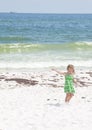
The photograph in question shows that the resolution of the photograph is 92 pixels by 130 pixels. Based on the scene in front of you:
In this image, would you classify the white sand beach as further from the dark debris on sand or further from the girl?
the girl

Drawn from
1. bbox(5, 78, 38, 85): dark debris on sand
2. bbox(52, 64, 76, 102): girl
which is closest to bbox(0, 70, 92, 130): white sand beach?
bbox(5, 78, 38, 85): dark debris on sand

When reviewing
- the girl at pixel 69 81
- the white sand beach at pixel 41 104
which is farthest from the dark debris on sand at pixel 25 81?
the girl at pixel 69 81

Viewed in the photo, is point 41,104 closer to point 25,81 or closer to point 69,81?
point 69,81

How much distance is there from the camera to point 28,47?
30.2 meters

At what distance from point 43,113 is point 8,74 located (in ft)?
24.3

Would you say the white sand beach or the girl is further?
the girl

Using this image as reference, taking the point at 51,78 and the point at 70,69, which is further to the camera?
the point at 51,78

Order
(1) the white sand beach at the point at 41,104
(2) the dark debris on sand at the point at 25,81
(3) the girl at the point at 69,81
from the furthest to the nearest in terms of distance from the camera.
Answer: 1. (2) the dark debris on sand at the point at 25,81
2. (3) the girl at the point at 69,81
3. (1) the white sand beach at the point at 41,104

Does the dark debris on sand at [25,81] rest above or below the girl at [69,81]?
below

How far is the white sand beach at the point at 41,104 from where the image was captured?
8836 mm

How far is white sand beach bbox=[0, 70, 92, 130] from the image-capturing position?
29.0 ft

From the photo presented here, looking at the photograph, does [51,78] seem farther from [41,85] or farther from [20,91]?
[20,91]

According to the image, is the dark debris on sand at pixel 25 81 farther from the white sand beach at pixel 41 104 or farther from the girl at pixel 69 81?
the girl at pixel 69 81

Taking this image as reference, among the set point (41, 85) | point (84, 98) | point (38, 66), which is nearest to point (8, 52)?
point (38, 66)
